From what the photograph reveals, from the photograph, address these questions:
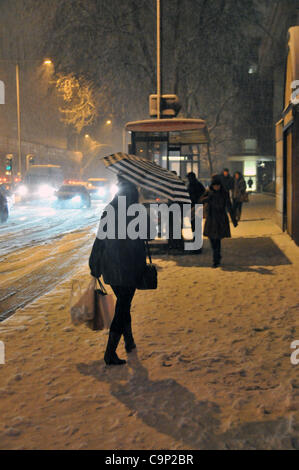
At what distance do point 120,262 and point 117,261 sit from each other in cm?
3

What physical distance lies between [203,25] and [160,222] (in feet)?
41.3

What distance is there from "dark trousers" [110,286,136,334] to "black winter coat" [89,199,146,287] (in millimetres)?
113

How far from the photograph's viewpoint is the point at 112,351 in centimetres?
519

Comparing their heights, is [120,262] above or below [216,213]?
below

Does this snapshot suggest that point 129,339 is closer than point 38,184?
Yes

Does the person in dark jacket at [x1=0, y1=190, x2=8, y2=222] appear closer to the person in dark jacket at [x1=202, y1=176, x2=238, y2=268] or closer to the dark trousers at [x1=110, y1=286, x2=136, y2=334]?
the person in dark jacket at [x1=202, y1=176, x2=238, y2=268]

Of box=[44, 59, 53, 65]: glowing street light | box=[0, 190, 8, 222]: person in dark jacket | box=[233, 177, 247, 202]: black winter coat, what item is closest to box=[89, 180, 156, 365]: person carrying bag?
box=[233, 177, 247, 202]: black winter coat

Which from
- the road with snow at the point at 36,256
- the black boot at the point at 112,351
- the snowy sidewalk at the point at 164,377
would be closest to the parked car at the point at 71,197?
the road with snow at the point at 36,256

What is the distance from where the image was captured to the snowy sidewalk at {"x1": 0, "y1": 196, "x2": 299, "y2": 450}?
12.4ft
